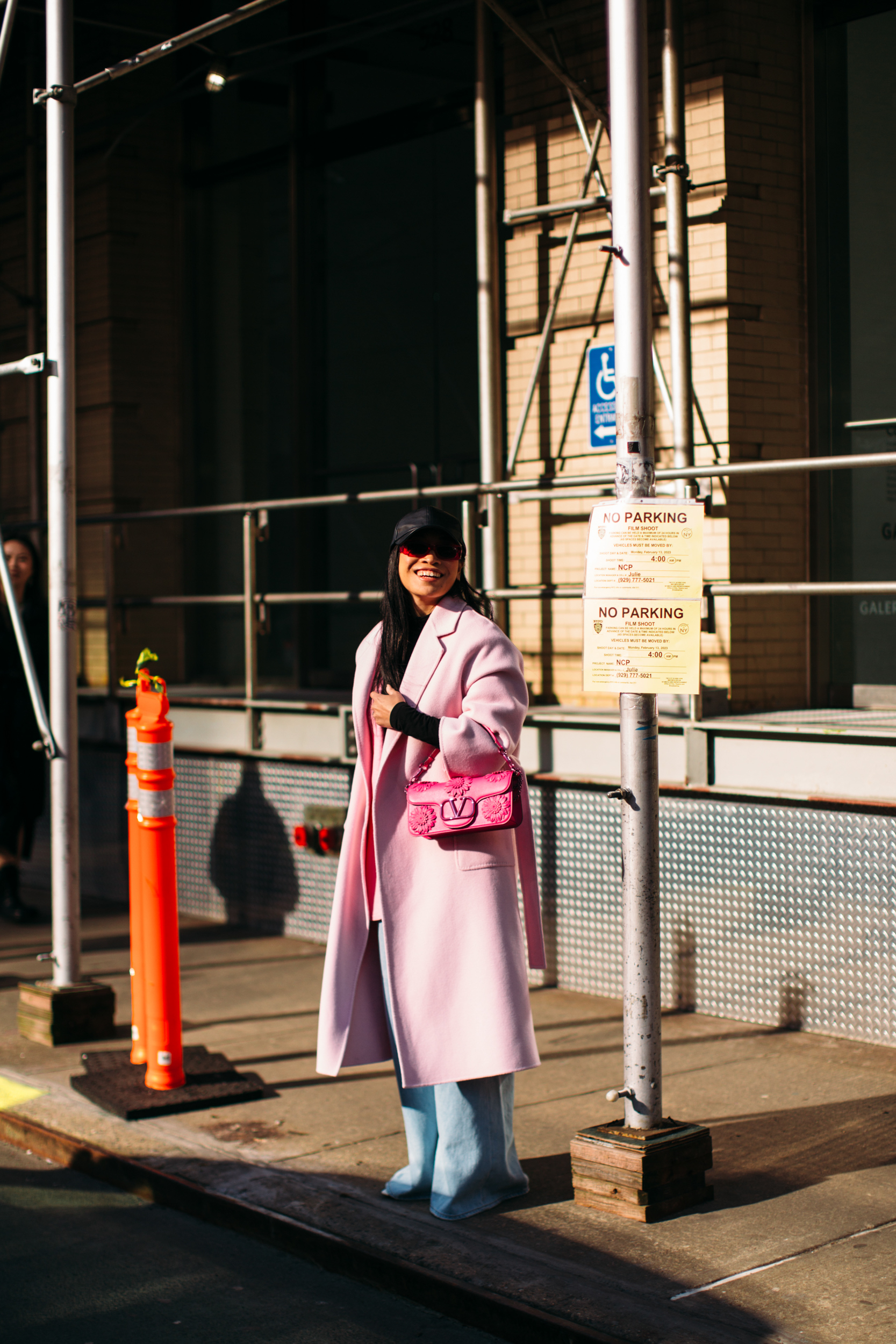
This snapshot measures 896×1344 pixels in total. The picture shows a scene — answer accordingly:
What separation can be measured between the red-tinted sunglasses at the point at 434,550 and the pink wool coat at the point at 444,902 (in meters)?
0.13

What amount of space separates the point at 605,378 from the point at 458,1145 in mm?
4584

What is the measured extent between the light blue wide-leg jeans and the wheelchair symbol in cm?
415

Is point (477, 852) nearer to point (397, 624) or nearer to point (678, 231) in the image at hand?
point (397, 624)

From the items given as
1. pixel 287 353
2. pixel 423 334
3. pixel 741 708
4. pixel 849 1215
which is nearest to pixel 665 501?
pixel 849 1215

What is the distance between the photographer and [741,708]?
7195 mm

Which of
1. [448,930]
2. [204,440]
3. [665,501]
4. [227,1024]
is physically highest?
[204,440]

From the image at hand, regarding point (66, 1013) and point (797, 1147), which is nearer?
point (797, 1147)

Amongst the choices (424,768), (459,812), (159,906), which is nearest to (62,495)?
A: (159,906)

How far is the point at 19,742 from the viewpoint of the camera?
9016mm

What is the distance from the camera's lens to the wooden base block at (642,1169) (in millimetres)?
4105

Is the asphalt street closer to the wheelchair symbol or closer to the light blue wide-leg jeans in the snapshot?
the light blue wide-leg jeans

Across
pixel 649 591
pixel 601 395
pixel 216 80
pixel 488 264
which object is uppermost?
pixel 216 80

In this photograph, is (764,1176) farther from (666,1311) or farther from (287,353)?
(287,353)

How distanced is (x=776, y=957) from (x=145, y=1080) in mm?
2523
